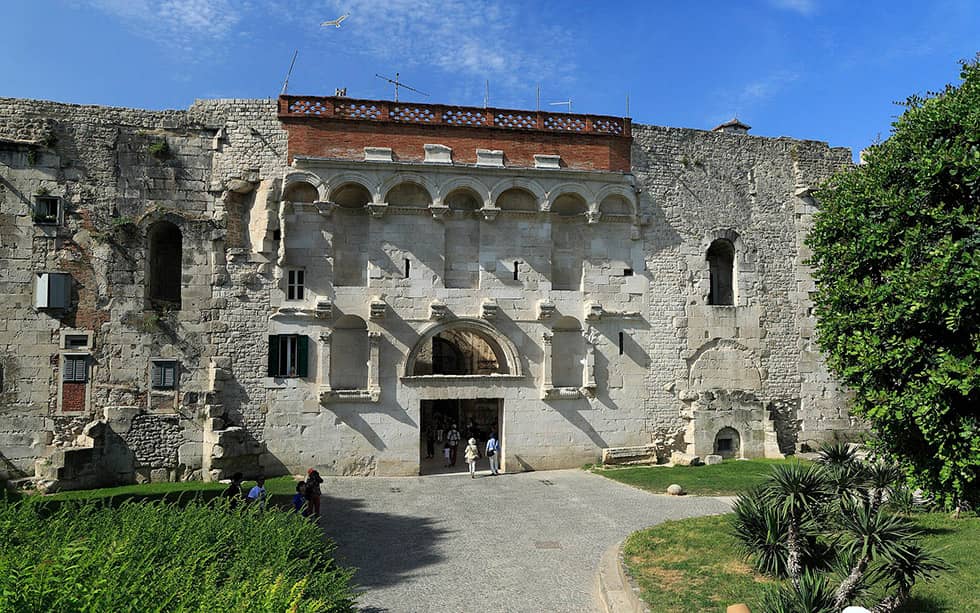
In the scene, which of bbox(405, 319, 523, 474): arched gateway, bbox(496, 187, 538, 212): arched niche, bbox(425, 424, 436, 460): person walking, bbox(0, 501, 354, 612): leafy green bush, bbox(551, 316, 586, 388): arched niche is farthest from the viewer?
bbox(425, 424, 436, 460): person walking

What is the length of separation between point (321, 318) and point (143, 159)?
6992 mm

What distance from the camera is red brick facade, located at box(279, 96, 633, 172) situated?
20.7 metres

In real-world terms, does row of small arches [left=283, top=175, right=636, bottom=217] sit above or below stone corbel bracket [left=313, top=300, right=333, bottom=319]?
above

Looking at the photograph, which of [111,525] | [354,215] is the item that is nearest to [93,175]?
[354,215]

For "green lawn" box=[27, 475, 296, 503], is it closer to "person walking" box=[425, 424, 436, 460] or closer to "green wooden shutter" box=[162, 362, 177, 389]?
"green wooden shutter" box=[162, 362, 177, 389]

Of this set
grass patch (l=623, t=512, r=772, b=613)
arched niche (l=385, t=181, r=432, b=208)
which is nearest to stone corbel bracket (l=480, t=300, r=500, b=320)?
arched niche (l=385, t=181, r=432, b=208)

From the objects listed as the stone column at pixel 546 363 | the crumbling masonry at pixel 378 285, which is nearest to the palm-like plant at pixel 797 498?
the stone column at pixel 546 363

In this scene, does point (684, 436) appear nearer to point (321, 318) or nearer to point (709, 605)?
point (321, 318)

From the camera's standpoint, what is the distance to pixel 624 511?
15398mm

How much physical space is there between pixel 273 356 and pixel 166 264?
483cm

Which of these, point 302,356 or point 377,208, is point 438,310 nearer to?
point 377,208

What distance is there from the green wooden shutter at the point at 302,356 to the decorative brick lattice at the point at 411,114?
7419mm

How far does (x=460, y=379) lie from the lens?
69.4 feet

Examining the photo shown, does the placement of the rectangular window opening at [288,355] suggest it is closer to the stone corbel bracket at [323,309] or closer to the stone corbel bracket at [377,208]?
the stone corbel bracket at [323,309]
